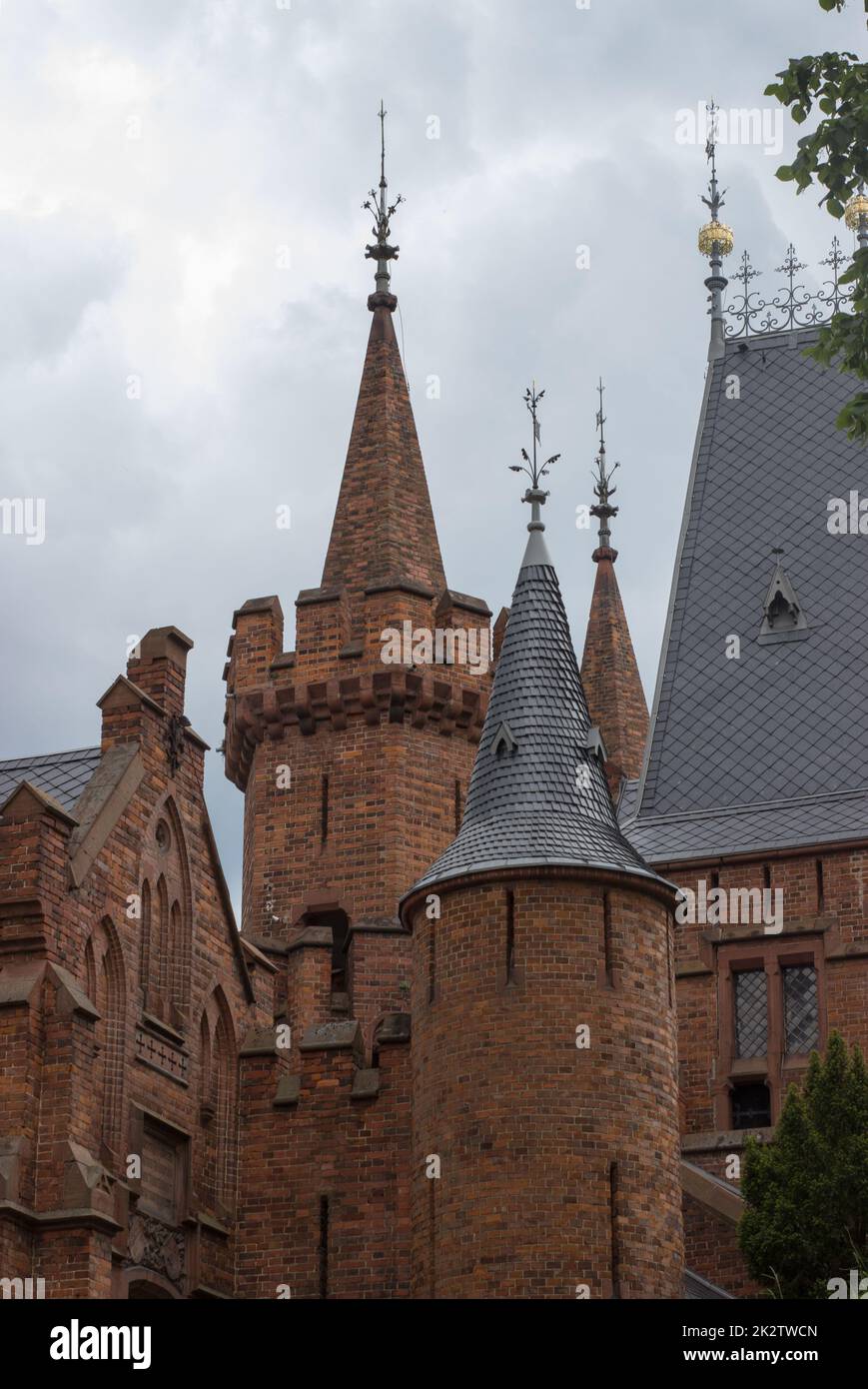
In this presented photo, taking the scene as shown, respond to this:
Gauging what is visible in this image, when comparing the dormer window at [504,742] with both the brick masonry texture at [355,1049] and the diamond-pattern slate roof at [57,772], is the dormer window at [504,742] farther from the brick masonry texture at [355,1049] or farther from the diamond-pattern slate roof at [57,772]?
the diamond-pattern slate roof at [57,772]

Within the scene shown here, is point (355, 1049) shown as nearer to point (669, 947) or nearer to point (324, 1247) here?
point (324, 1247)

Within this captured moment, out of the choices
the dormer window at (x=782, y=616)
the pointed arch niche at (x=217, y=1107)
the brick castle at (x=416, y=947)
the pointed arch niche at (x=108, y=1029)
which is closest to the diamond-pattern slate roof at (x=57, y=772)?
the brick castle at (x=416, y=947)

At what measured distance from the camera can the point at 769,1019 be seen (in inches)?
1657

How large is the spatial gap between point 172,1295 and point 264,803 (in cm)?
1172

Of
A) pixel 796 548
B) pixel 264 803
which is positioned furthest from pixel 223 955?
pixel 796 548

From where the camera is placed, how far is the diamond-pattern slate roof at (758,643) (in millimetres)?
44188

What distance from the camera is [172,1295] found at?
109 feet

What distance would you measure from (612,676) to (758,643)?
8.67 meters

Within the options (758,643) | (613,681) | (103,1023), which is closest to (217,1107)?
(103,1023)

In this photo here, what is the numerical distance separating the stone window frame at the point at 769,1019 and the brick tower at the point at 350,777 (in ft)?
15.7

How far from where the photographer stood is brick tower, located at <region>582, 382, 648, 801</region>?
53.8m

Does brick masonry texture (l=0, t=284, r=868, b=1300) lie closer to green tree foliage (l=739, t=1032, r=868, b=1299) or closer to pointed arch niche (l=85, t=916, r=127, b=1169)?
pointed arch niche (l=85, t=916, r=127, b=1169)
